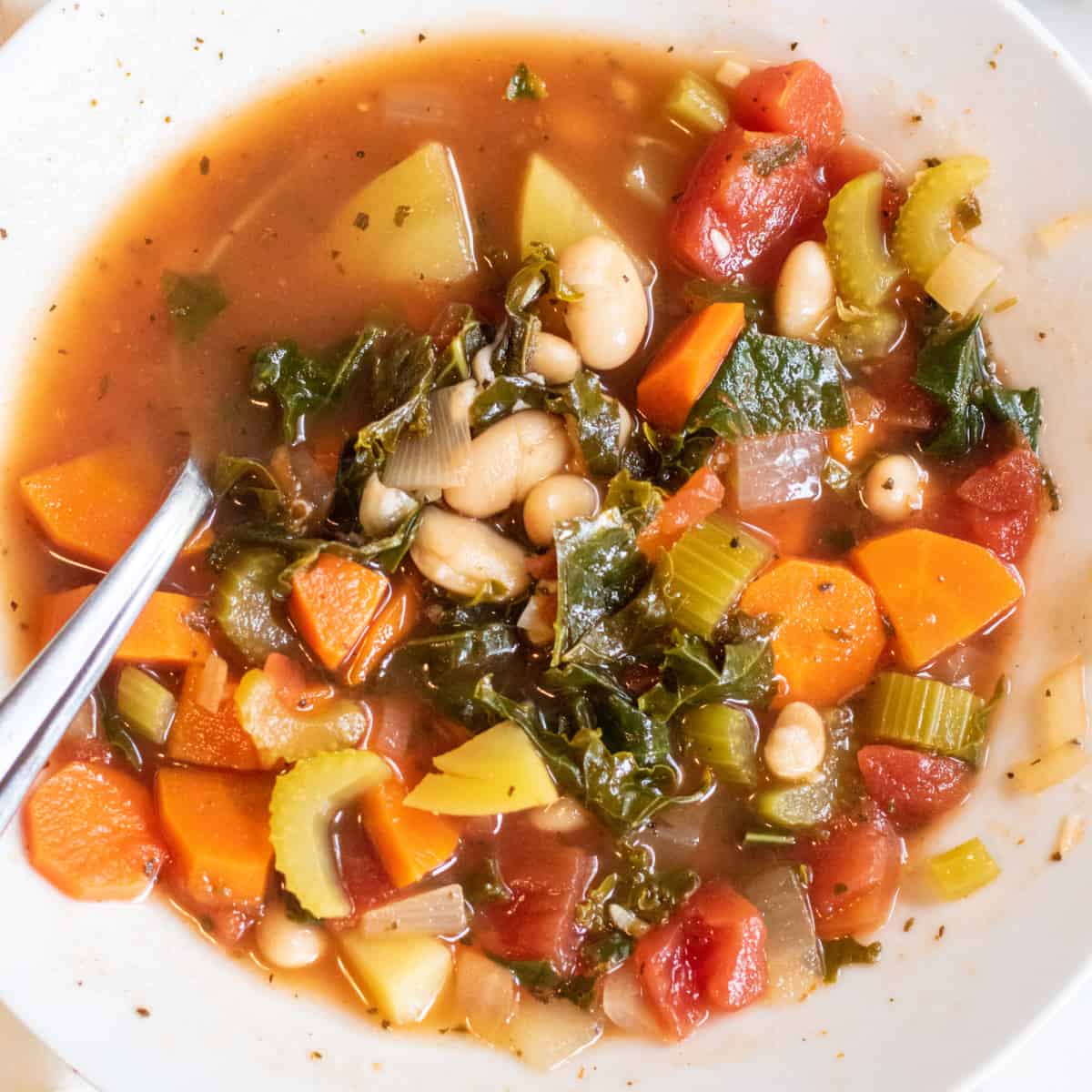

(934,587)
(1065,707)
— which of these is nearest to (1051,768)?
(1065,707)

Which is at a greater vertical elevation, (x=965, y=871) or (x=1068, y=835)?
(x=1068, y=835)

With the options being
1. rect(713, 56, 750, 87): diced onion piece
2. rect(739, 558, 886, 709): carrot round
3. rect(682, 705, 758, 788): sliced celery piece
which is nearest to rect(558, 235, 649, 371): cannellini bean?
rect(713, 56, 750, 87): diced onion piece

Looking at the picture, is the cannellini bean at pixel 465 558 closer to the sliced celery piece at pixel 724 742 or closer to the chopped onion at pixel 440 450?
the chopped onion at pixel 440 450

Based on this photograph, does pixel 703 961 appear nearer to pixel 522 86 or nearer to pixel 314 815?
pixel 314 815

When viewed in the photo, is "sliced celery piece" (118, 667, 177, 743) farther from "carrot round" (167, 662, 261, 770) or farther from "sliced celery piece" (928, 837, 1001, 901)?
"sliced celery piece" (928, 837, 1001, 901)

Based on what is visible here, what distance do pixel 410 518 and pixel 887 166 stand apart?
1.63 m

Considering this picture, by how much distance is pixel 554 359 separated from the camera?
9.37 ft

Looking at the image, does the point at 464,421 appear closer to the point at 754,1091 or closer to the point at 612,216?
the point at 612,216

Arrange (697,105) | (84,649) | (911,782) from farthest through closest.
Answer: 1. (697,105)
2. (911,782)
3. (84,649)

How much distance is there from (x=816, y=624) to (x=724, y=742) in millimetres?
394

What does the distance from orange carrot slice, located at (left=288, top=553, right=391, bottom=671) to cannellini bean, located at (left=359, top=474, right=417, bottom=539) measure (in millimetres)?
115

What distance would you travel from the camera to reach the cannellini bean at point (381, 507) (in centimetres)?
280

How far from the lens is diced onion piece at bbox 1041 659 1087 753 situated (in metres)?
2.86

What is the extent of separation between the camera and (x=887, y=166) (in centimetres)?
307
